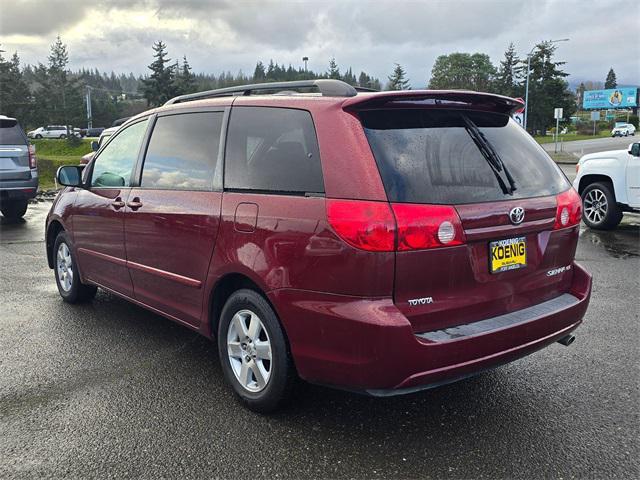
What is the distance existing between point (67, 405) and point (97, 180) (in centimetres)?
209

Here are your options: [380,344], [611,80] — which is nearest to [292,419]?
[380,344]

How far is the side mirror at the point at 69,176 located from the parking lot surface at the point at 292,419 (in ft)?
4.15

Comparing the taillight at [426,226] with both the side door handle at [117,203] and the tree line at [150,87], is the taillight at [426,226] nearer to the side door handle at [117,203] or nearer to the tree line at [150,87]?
the side door handle at [117,203]

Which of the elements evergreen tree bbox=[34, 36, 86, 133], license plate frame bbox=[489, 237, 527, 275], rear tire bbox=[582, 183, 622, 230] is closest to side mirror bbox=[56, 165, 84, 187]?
license plate frame bbox=[489, 237, 527, 275]

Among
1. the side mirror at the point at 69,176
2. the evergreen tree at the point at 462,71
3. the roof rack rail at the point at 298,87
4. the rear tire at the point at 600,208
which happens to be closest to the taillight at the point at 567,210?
the roof rack rail at the point at 298,87

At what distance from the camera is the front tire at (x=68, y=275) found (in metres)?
5.39

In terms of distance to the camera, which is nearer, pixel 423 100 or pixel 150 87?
pixel 423 100

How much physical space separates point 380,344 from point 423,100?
1256mm

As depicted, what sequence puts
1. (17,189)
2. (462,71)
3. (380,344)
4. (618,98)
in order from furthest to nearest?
1. (618,98)
2. (462,71)
3. (17,189)
4. (380,344)

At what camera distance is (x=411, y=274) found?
2688 millimetres

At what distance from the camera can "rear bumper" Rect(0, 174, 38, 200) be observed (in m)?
10.5

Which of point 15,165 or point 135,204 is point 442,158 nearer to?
point 135,204

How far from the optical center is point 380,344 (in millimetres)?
2637

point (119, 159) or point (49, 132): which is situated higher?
point (49, 132)
